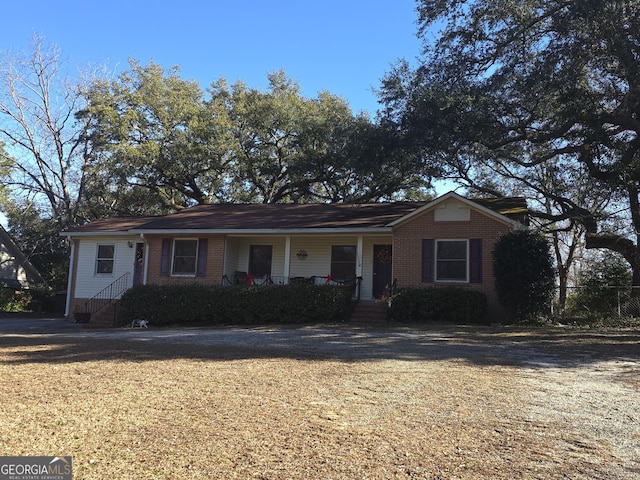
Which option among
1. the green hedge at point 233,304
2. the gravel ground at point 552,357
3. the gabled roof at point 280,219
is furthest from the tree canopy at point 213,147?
the gravel ground at point 552,357

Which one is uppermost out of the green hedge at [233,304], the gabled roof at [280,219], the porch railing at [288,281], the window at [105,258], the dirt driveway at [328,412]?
the gabled roof at [280,219]

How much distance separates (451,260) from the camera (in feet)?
52.5

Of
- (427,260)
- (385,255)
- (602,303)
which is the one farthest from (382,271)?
(602,303)

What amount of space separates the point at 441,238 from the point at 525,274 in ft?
10.1

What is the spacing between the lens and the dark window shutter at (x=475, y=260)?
15.5 meters

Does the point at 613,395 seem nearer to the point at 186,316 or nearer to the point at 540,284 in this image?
the point at 540,284

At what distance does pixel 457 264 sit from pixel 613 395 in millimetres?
10044

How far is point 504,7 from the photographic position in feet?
43.7

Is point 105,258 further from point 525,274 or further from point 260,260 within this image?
point 525,274

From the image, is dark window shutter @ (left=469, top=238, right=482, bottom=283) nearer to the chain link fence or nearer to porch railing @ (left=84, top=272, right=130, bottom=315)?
the chain link fence

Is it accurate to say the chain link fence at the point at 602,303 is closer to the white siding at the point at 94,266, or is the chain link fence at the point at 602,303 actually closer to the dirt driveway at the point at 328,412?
the dirt driveway at the point at 328,412

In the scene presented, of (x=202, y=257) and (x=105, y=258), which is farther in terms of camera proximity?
(x=105, y=258)

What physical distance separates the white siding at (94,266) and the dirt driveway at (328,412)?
11446mm

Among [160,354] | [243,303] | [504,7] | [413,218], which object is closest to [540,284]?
[413,218]
